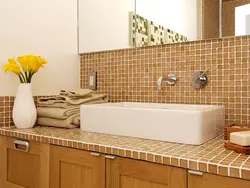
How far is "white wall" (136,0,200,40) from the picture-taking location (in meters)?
1.48

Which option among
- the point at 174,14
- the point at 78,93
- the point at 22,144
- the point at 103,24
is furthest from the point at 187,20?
the point at 22,144

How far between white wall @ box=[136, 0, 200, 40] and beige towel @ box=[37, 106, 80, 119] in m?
0.75

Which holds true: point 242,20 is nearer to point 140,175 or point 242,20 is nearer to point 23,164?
point 140,175

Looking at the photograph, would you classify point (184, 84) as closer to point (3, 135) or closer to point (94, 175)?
point (94, 175)

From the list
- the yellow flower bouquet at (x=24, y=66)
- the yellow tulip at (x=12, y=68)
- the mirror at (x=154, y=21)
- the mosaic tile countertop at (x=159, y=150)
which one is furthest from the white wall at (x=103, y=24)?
the mosaic tile countertop at (x=159, y=150)

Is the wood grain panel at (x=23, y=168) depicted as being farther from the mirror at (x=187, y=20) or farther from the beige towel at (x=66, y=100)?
the mirror at (x=187, y=20)

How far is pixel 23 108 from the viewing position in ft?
4.82

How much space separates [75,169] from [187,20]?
1013 millimetres

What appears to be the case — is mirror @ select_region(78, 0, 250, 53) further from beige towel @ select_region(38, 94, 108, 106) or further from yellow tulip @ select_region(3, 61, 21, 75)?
yellow tulip @ select_region(3, 61, 21, 75)

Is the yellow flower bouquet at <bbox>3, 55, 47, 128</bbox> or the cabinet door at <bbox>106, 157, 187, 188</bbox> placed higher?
the yellow flower bouquet at <bbox>3, 55, 47, 128</bbox>

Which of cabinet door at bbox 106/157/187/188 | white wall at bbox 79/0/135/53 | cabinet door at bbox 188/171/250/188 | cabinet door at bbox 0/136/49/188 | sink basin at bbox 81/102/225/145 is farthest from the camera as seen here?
white wall at bbox 79/0/135/53

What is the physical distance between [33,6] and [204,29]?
1.05m

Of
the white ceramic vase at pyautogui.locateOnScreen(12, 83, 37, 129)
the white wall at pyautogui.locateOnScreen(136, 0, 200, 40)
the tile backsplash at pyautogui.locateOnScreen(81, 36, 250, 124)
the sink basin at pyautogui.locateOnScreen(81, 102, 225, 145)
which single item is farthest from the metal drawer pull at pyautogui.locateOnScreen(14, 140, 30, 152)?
the white wall at pyautogui.locateOnScreen(136, 0, 200, 40)

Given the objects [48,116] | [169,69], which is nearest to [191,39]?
[169,69]
